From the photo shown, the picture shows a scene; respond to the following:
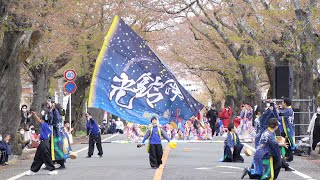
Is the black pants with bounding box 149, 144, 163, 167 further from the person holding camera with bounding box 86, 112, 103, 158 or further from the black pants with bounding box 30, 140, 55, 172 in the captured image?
the person holding camera with bounding box 86, 112, 103, 158

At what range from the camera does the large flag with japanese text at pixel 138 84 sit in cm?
1942

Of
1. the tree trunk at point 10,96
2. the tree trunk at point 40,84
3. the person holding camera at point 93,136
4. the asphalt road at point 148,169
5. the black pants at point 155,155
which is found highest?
the tree trunk at point 40,84

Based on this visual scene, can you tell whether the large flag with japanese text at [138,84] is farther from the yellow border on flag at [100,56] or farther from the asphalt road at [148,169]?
the asphalt road at [148,169]

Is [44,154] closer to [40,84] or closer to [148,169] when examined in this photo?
[148,169]

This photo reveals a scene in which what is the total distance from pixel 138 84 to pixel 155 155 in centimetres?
226

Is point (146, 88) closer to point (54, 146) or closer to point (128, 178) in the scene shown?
point (54, 146)

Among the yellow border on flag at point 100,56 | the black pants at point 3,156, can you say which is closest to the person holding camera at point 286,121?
the yellow border on flag at point 100,56

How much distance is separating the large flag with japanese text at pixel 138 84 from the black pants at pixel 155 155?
46.4 inches

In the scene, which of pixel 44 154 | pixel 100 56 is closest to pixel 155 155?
pixel 44 154

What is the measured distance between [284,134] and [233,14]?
49.0ft

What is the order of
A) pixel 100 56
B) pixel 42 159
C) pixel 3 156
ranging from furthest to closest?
pixel 3 156
pixel 100 56
pixel 42 159

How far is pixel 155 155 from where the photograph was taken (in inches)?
717

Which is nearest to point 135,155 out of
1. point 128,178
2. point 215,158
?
point 215,158

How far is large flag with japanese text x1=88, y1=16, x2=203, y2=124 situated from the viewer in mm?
19422
